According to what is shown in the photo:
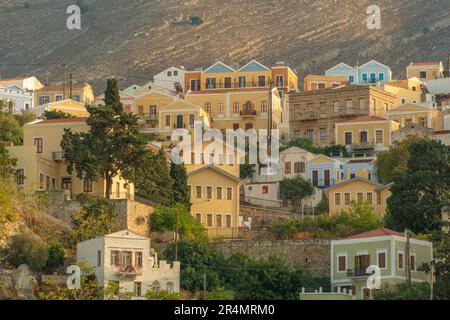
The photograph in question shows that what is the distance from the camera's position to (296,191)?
9488 centimetres

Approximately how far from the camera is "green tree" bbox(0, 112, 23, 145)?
9400 centimetres

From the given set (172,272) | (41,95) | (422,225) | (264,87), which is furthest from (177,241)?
(41,95)

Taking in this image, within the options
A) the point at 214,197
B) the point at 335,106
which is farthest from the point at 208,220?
the point at 335,106

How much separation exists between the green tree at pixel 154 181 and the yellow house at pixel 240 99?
2933 cm

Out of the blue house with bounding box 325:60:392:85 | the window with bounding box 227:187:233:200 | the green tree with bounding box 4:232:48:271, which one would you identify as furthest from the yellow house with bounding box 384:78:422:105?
the green tree with bounding box 4:232:48:271

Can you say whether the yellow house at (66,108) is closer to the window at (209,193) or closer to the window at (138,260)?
the window at (209,193)

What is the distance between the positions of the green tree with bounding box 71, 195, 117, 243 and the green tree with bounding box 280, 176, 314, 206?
1883cm

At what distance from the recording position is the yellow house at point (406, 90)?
403 feet

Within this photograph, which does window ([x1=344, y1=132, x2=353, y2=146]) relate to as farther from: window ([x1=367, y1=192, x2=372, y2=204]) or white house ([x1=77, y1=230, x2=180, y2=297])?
white house ([x1=77, y1=230, x2=180, y2=297])

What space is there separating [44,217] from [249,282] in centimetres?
1323

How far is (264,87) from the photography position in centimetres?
12269

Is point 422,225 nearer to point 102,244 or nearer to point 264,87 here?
point 102,244

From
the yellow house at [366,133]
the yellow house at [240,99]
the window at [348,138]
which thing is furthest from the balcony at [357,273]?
the yellow house at [240,99]

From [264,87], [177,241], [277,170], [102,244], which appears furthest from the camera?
[264,87]
